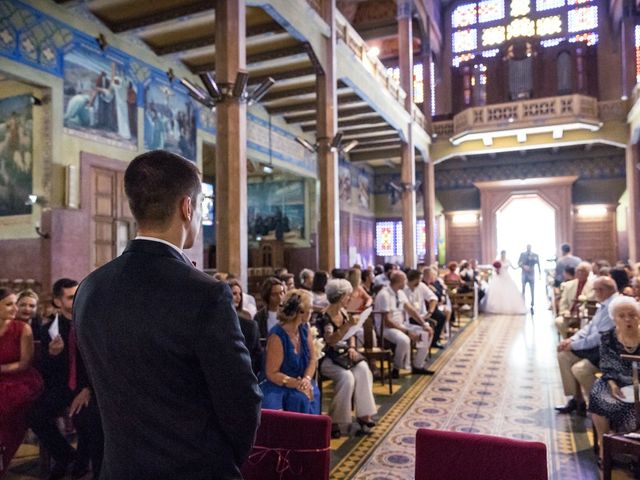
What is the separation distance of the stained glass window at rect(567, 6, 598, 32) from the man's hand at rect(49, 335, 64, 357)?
22823 mm

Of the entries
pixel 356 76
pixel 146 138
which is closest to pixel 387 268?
pixel 356 76

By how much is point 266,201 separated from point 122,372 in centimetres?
1698

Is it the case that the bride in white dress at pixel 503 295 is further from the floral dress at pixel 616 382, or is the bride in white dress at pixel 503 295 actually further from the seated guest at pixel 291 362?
the seated guest at pixel 291 362

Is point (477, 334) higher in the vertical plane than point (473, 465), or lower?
lower

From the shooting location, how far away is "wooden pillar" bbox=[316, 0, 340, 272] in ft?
33.9

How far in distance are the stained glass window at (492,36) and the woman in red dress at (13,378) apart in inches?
884

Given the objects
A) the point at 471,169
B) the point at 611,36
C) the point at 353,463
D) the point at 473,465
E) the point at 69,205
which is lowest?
the point at 353,463

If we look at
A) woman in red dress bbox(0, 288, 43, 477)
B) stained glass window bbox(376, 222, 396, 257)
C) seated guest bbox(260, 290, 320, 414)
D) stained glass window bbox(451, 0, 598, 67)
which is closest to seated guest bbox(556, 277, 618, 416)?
seated guest bbox(260, 290, 320, 414)

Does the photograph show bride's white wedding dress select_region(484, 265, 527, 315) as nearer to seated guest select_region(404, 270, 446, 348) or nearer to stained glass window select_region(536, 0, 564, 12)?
seated guest select_region(404, 270, 446, 348)

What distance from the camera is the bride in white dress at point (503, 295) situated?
1318 cm

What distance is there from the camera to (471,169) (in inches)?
904

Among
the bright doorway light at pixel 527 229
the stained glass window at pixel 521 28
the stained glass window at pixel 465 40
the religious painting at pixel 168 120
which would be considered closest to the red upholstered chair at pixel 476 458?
the religious painting at pixel 168 120

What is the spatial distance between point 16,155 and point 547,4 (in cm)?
2101

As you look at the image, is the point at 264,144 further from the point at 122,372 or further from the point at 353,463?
the point at 122,372
